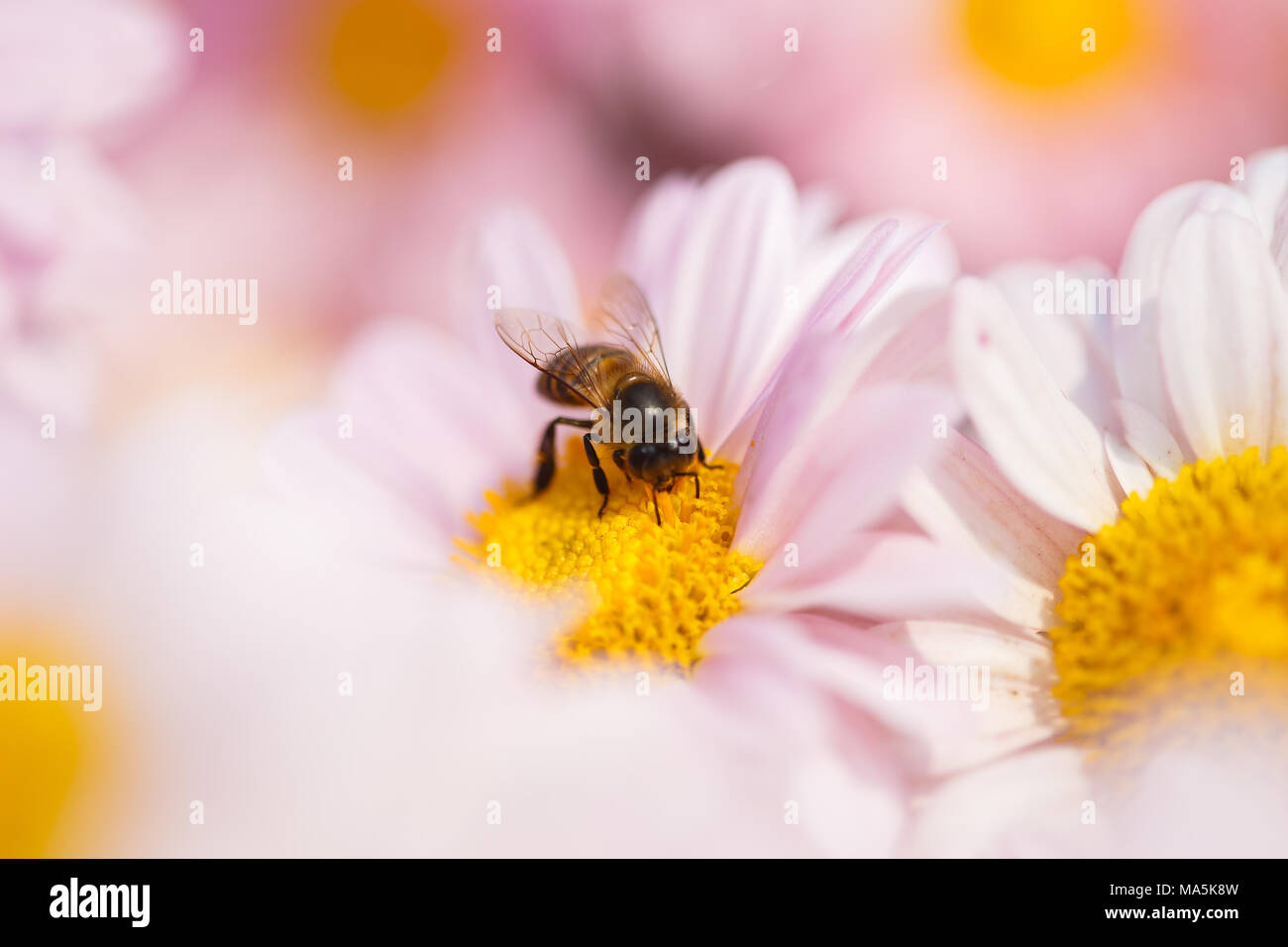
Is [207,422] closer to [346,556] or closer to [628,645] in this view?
[346,556]

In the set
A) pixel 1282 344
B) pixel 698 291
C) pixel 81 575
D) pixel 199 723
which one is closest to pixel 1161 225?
pixel 1282 344

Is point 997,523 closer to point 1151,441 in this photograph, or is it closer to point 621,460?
point 1151,441

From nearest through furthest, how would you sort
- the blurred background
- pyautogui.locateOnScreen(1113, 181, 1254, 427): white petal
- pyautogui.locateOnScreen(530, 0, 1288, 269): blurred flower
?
pyautogui.locateOnScreen(1113, 181, 1254, 427): white petal, the blurred background, pyautogui.locateOnScreen(530, 0, 1288, 269): blurred flower

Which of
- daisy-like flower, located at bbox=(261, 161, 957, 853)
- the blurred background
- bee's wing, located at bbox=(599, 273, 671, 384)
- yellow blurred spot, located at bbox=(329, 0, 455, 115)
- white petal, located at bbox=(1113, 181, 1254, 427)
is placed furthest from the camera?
yellow blurred spot, located at bbox=(329, 0, 455, 115)

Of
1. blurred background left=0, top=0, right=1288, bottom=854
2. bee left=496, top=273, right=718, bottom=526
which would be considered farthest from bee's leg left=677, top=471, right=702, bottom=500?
blurred background left=0, top=0, right=1288, bottom=854

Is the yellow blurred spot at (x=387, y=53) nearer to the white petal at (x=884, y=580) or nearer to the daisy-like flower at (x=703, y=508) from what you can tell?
the daisy-like flower at (x=703, y=508)

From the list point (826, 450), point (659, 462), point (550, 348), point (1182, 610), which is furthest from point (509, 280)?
point (1182, 610)

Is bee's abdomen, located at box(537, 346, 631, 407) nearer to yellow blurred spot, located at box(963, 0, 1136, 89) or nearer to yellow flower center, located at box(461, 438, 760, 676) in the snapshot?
yellow flower center, located at box(461, 438, 760, 676)
